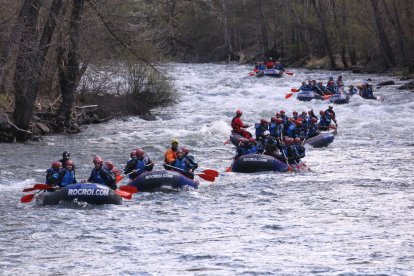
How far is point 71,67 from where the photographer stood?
2777cm

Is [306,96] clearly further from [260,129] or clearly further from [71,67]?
[260,129]

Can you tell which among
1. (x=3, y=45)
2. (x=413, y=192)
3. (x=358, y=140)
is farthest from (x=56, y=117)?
(x=413, y=192)

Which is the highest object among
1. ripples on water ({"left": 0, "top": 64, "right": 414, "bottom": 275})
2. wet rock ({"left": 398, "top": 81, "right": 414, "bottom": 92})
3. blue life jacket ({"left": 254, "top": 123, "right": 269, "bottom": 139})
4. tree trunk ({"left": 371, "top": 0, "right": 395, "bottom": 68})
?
tree trunk ({"left": 371, "top": 0, "right": 395, "bottom": 68})

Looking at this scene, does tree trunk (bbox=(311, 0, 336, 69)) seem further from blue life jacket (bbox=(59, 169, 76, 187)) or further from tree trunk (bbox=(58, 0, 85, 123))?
blue life jacket (bbox=(59, 169, 76, 187))

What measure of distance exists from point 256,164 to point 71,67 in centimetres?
1057

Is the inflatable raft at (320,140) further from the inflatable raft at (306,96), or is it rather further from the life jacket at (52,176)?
the inflatable raft at (306,96)

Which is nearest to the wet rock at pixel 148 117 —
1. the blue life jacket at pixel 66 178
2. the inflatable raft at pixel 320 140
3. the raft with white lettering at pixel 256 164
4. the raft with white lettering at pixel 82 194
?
the inflatable raft at pixel 320 140

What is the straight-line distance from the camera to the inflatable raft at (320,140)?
25.5 meters

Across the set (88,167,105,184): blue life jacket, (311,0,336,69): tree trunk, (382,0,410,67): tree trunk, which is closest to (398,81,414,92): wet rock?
(382,0,410,67): tree trunk

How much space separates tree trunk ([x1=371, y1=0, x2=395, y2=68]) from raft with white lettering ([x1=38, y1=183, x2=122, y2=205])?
121ft

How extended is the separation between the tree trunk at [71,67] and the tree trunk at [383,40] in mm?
26681

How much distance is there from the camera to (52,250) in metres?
12.3

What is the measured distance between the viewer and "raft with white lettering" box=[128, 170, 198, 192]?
17000 mm

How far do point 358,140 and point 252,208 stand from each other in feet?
39.2
